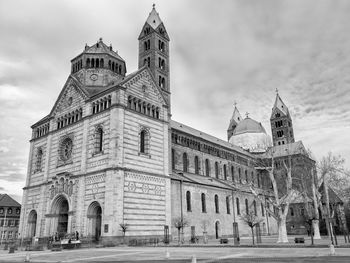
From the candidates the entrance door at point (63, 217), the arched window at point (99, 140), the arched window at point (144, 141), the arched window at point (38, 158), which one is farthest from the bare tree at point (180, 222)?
the arched window at point (38, 158)

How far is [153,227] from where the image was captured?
1524 inches

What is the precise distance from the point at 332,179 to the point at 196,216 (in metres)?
20.9

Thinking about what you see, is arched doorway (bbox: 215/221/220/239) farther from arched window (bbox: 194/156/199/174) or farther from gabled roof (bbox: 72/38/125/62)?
gabled roof (bbox: 72/38/125/62)

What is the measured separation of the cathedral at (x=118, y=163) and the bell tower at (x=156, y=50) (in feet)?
0.63

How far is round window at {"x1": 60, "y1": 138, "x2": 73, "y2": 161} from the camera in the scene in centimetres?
4409

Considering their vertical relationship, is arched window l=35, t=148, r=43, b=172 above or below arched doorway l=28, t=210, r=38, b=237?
above

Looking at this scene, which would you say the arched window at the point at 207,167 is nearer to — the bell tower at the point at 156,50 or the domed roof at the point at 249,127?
the bell tower at the point at 156,50

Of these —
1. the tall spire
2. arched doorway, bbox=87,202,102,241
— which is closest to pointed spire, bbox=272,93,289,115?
the tall spire

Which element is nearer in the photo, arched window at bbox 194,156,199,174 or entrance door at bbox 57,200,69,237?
entrance door at bbox 57,200,69,237

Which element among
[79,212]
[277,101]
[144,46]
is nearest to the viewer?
[79,212]

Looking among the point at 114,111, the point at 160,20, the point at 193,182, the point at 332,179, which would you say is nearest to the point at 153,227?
the point at 193,182

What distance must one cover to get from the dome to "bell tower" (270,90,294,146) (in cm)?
779

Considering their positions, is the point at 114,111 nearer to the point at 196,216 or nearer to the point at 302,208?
the point at 196,216

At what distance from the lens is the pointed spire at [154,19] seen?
188ft
